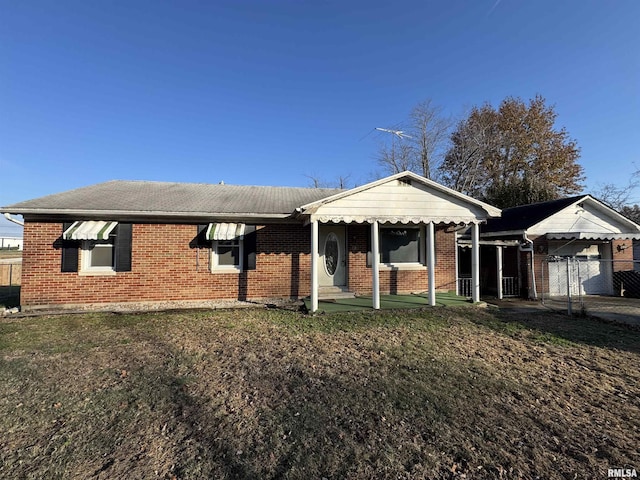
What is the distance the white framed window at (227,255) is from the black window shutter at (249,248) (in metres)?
0.15

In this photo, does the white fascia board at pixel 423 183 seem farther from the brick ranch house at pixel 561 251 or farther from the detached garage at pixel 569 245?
the detached garage at pixel 569 245

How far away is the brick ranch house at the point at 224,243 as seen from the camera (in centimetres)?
920

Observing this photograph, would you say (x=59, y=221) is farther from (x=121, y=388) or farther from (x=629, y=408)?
(x=629, y=408)

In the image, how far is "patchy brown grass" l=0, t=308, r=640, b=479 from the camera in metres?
2.88

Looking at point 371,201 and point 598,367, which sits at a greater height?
point 371,201

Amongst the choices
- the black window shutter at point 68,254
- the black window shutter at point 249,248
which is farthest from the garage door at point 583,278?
the black window shutter at point 68,254

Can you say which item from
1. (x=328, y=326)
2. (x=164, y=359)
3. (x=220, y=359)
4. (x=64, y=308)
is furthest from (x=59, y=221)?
(x=328, y=326)

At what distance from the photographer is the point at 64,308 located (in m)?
9.27

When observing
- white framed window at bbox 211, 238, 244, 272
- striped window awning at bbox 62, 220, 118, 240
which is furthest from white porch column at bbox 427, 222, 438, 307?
striped window awning at bbox 62, 220, 118, 240

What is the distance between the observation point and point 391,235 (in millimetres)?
11695

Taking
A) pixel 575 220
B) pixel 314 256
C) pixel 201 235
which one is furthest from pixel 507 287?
pixel 201 235

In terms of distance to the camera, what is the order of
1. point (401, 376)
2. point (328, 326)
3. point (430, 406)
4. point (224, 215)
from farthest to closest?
point (224, 215)
point (328, 326)
point (401, 376)
point (430, 406)

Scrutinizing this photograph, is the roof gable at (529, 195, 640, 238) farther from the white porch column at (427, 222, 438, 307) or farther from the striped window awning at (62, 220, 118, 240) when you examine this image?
the striped window awning at (62, 220, 118, 240)

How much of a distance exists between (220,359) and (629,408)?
5.56 m
